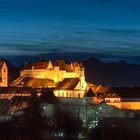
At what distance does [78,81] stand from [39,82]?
609cm

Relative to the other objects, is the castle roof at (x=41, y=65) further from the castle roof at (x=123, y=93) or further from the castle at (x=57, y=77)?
the castle roof at (x=123, y=93)

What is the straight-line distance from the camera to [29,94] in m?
84.9

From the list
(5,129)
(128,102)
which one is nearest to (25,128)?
(5,129)

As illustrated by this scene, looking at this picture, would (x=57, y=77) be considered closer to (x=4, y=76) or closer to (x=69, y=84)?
(x=69, y=84)

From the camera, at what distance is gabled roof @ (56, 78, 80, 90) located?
86938mm

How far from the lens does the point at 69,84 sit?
8738cm

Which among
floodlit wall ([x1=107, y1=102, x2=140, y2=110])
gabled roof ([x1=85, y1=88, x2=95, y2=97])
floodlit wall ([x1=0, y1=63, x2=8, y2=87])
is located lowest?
floodlit wall ([x1=107, y1=102, x2=140, y2=110])

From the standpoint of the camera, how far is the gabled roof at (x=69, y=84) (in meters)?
86.9

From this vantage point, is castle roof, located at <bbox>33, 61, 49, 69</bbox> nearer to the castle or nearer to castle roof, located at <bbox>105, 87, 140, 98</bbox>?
the castle

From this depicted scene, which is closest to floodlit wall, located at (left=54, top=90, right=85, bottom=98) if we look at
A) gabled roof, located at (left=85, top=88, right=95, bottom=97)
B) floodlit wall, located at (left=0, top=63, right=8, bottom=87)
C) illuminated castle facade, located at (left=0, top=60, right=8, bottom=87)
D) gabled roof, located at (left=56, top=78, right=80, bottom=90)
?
gabled roof, located at (left=56, top=78, right=80, bottom=90)

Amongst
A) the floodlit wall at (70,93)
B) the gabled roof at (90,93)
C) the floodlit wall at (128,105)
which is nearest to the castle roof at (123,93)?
the floodlit wall at (128,105)

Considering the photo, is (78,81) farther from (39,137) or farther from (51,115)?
(39,137)

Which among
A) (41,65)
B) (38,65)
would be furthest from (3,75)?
(41,65)

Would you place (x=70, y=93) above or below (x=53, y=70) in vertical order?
below
